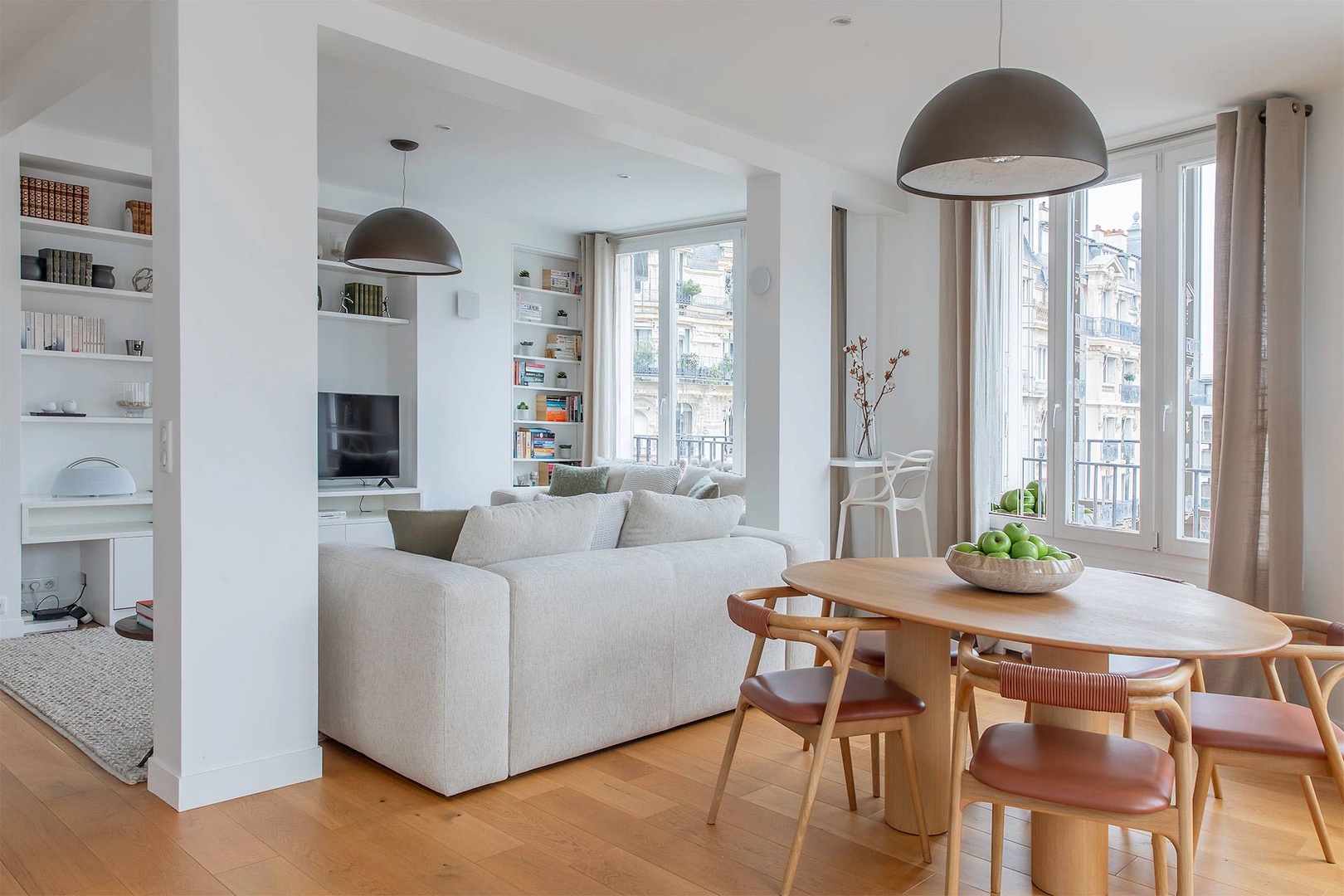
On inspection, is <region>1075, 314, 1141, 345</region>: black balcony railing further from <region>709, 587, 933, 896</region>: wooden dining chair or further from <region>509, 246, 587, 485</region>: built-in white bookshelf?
<region>509, 246, 587, 485</region>: built-in white bookshelf

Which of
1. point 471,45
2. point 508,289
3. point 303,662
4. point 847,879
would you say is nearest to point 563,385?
point 508,289

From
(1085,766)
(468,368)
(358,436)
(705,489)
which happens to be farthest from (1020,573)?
(468,368)

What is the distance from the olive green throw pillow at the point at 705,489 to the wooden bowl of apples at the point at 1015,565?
2822 mm

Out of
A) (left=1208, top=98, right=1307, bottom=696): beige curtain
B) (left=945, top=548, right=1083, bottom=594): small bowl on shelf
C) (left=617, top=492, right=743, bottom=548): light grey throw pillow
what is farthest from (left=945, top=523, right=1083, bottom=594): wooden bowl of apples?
(left=1208, top=98, right=1307, bottom=696): beige curtain

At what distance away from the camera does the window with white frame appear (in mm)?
4668

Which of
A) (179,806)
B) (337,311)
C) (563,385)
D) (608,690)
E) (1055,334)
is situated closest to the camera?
(179,806)

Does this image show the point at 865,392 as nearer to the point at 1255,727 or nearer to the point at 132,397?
the point at 1255,727

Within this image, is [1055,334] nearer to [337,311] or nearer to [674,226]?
[674,226]

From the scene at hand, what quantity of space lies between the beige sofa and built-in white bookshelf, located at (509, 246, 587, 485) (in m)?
4.40

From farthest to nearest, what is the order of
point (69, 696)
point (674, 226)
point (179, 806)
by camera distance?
1. point (674, 226)
2. point (69, 696)
3. point (179, 806)

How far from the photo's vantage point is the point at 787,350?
511cm

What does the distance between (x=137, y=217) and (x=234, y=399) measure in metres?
3.48

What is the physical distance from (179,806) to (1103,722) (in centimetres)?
266

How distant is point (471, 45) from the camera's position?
3658 millimetres
